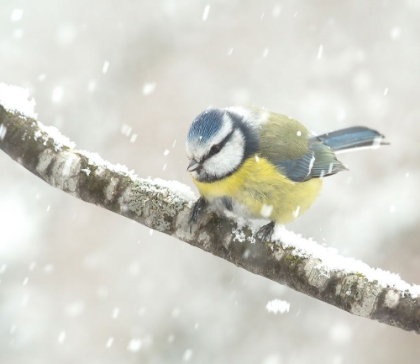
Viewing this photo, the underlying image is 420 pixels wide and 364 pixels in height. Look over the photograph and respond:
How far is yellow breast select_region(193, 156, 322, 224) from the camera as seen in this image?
2.32 m

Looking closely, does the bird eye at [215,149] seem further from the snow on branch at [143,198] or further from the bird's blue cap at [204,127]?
the snow on branch at [143,198]

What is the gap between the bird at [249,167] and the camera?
230 centimetres

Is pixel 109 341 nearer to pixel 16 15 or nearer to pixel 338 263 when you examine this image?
pixel 338 263

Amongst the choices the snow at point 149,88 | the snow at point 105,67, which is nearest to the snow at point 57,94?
the snow at point 105,67

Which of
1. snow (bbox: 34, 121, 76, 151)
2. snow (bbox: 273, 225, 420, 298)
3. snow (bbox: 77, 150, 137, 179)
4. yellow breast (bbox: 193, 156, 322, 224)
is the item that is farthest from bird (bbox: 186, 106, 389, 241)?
snow (bbox: 34, 121, 76, 151)

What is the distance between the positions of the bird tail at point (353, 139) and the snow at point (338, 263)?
108cm

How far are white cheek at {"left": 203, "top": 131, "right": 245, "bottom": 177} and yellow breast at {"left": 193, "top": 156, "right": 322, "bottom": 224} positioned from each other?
0.11ft

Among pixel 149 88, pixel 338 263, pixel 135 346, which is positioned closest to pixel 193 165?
pixel 338 263

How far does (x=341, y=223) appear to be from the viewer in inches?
199

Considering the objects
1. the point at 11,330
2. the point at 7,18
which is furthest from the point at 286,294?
the point at 7,18

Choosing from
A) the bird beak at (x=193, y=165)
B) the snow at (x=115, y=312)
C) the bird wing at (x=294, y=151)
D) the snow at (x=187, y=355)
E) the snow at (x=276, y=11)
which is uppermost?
the snow at (x=276, y=11)

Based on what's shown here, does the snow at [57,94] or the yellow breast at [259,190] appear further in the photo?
the snow at [57,94]

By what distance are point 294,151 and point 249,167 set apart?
1.22 ft

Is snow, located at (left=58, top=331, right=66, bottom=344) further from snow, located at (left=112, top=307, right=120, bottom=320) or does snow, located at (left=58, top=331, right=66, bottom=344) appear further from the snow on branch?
the snow on branch
